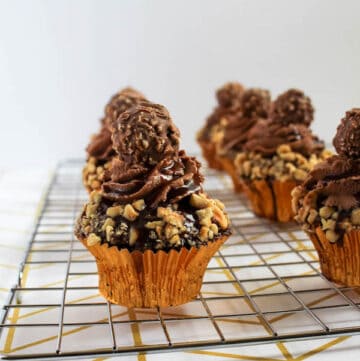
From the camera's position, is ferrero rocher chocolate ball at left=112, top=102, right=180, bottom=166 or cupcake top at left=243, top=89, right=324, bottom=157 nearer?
ferrero rocher chocolate ball at left=112, top=102, right=180, bottom=166

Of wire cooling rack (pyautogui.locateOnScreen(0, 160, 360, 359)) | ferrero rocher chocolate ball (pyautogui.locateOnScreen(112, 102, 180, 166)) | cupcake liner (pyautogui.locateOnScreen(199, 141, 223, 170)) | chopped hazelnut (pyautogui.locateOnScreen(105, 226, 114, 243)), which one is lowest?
cupcake liner (pyautogui.locateOnScreen(199, 141, 223, 170))

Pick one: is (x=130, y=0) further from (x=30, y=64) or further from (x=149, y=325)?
(x=149, y=325)

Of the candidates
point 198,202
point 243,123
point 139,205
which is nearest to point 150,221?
point 139,205

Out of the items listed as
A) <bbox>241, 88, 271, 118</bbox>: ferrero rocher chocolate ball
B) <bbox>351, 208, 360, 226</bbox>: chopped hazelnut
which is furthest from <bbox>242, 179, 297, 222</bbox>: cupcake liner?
<bbox>351, 208, 360, 226</bbox>: chopped hazelnut

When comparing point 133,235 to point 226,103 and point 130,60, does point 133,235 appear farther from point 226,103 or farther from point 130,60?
point 130,60

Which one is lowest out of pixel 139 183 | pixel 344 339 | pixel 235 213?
pixel 235 213

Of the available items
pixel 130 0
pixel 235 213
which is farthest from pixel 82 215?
pixel 130 0

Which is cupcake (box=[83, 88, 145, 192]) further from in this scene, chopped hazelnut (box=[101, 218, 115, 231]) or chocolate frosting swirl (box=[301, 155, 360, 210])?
chocolate frosting swirl (box=[301, 155, 360, 210])

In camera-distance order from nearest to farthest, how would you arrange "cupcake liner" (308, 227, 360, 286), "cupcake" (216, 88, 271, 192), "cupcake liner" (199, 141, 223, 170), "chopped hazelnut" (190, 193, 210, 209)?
"chopped hazelnut" (190, 193, 210, 209)
"cupcake liner" (308, 227, 360, 286)
"cupcake" (216, 88, 271, 192)
"cupcake liner" (199, 141, 223, 170)
